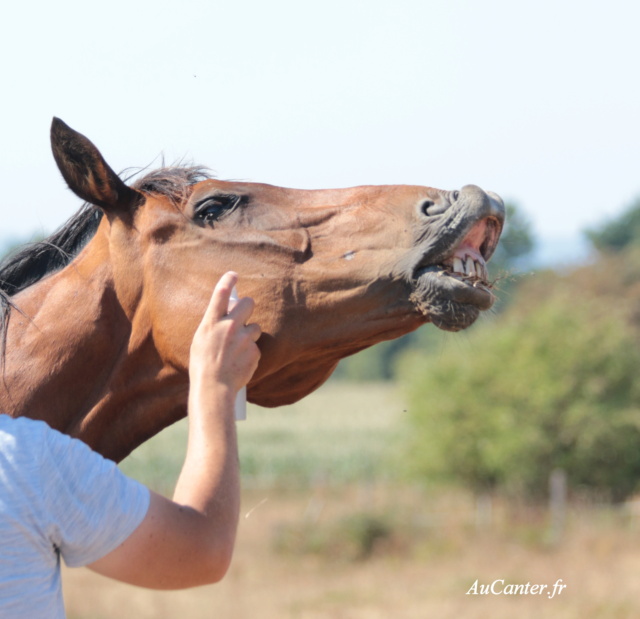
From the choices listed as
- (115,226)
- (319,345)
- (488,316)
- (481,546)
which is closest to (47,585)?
(319,345)

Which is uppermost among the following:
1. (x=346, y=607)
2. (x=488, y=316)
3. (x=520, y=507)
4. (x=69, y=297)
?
(x=69, y=297)

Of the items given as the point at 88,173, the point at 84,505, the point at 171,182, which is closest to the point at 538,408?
the point at 171,182

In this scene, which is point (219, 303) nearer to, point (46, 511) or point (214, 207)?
point (46, 511)

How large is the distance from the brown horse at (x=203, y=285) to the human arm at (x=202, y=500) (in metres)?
0.65

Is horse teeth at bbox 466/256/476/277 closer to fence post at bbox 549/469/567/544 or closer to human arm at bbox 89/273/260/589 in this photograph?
human arm at bbox 89/273/260/589

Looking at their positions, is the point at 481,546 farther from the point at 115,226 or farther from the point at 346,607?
the point at 115,226

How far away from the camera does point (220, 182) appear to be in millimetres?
2887

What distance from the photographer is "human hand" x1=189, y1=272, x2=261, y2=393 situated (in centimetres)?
198

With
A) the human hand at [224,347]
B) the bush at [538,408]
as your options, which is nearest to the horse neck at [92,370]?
the human hand at [224,347]

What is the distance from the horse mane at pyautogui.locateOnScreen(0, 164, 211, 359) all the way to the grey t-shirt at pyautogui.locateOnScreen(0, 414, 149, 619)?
140 cm

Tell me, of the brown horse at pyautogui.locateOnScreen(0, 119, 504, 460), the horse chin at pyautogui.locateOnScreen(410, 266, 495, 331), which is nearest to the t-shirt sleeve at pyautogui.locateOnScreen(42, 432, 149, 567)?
the brown horse at pyautogui.locateOnScreen(0, 119, 504, 460)

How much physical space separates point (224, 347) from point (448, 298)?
0.79 m

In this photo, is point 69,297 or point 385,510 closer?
point 69,297

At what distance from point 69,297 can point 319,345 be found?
0.86m
